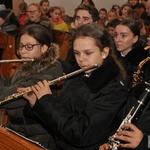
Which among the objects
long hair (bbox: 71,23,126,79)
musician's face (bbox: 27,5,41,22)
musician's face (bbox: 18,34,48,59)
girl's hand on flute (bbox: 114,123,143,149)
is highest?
musician's face (bbox: 27,5,41,22)

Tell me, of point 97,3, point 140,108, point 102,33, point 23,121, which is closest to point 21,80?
point 23,121

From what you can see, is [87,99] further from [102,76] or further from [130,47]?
[130,47]

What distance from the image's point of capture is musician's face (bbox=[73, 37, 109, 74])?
1.77 meters

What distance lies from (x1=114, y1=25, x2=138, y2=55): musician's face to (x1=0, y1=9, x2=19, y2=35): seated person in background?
9.00 ft

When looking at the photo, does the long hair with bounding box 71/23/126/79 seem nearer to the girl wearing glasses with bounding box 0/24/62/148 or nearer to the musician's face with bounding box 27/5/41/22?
the girl wearing glasses with bounding box 0/24/62/148

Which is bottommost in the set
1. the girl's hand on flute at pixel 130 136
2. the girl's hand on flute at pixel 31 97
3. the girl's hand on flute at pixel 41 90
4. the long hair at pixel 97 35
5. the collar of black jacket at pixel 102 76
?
the girl's hand on flute at pixel 130 136

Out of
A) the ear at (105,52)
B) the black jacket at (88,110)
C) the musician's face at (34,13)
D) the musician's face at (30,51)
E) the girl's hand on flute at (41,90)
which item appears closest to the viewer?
the black jacket at (88,110)

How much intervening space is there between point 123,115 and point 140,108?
0.79 feet

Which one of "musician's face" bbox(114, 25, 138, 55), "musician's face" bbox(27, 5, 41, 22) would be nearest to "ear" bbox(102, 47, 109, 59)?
"musician's face" bbox(114, 25, 138, 55)

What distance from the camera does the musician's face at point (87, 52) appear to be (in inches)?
69.7

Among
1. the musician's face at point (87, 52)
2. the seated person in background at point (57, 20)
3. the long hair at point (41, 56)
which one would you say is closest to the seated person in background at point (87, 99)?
the musician's face at point (87, 52)

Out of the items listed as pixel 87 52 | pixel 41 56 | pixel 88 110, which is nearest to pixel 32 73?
pixel 41 56

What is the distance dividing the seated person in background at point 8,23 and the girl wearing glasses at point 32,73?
3467 millimetres

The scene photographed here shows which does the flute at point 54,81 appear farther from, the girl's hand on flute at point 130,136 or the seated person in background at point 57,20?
the seated person in background at point 57,20
